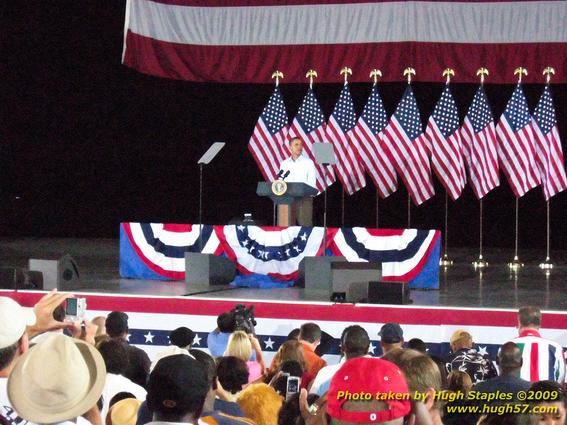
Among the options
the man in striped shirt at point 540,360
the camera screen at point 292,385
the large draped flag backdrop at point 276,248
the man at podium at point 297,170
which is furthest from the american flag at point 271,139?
the camera screen at point 292,385

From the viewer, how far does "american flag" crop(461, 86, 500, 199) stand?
50.0 feet

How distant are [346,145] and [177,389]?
12.9m

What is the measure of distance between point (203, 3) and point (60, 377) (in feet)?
48.9

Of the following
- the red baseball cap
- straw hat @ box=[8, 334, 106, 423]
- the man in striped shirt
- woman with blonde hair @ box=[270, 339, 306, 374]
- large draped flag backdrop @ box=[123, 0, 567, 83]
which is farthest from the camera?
large draped flag backdrop @ box=[123, 0, 567, 83]

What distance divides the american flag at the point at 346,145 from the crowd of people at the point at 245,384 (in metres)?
8.95

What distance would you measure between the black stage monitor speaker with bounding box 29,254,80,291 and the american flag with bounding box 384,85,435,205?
553cm

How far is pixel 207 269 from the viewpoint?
41.5 feet

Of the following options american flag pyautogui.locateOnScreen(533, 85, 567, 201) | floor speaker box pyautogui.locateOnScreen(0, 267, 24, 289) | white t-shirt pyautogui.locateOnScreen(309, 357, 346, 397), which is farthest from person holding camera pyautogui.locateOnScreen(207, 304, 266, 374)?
american flag pyautogui.locateOnScreen(533, 85, 567, 201)

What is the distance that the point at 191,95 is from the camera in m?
19.0

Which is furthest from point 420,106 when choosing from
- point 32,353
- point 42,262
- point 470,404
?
point 32,353

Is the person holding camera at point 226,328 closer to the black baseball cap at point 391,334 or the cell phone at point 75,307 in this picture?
the black baseball cap at point 391,334

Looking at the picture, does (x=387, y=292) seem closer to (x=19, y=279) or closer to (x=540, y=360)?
(x=540, y=360)

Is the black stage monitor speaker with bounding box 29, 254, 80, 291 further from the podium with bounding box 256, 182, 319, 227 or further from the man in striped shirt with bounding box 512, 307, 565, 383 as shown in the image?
the man in striped shirt with bounding box 512, 307, 565, 383

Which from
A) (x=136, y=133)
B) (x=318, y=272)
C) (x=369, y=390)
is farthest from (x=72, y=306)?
(x=136, y=133)
